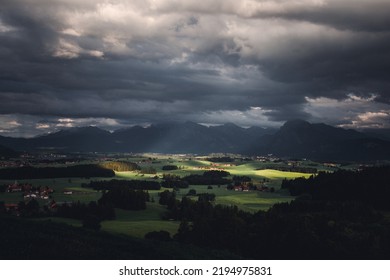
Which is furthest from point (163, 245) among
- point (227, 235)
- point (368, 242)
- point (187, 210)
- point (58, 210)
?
point (58, 210)

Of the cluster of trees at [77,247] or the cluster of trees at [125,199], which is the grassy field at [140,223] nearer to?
the cluster of trees at [125,199]

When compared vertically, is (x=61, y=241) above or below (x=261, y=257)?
above

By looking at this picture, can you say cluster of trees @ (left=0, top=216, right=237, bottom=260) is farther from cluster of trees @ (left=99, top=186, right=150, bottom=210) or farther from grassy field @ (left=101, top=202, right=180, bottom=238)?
cluster of trees @ (left=99, top=186, right=150, bottom=210)

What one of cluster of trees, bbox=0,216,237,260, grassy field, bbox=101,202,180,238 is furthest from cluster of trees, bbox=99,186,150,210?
cluster of trees, bbox=0,216,237,260

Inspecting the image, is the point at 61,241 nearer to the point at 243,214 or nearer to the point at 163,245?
the point at 163,245

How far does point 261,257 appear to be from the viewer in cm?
9931

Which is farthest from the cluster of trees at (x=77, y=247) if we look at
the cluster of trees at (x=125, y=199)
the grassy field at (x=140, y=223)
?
the cluster of trees at (x=125, y=199)

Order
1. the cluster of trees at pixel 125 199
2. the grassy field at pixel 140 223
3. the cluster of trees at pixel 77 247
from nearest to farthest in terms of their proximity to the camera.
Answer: the cluster of trees at pixel 77 247 < the grassy field at pixel 140 223 < the cluster of trees at pixel 125 199

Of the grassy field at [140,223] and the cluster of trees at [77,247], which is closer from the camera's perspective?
the cluster of trees at [77,247]

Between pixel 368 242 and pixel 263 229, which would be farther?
pixel 263 229

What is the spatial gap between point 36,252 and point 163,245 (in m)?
31.0

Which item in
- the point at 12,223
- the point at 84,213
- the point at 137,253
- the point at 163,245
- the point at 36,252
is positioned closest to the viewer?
the point at 36,252

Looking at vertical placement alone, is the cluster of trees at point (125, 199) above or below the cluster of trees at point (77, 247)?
below

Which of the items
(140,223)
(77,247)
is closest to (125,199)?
(140,223)
